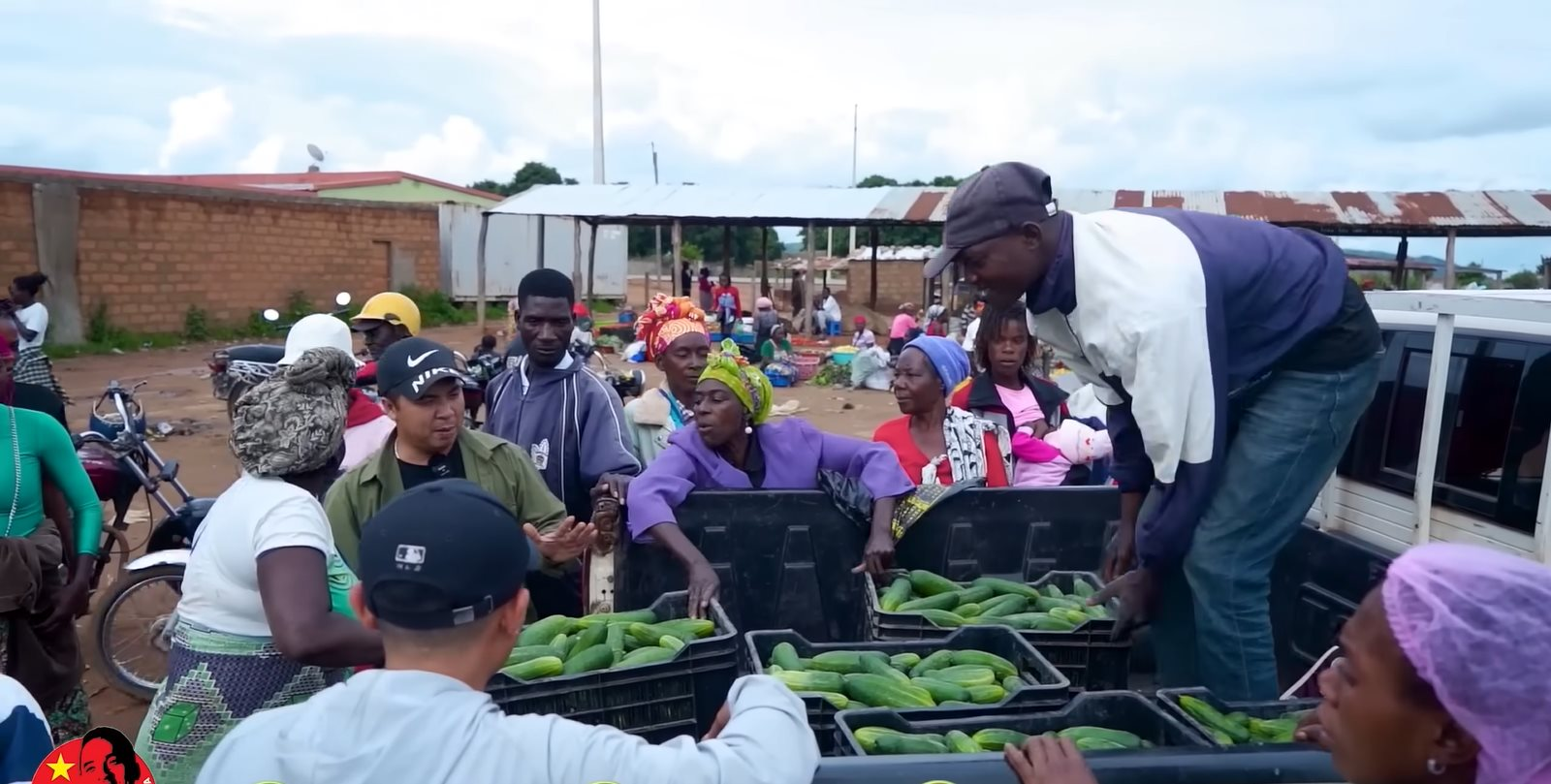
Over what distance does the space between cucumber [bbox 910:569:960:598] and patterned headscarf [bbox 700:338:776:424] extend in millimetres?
794

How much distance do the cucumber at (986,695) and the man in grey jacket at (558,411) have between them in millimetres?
2128

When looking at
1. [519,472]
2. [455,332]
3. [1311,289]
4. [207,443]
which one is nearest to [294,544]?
[519,472]

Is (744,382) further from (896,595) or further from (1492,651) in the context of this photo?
(1492,651)

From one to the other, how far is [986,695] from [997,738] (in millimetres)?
268

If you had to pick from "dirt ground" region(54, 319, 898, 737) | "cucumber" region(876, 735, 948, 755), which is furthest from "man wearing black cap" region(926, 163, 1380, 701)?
"dirt ground" region(54, 319, 898, 737)

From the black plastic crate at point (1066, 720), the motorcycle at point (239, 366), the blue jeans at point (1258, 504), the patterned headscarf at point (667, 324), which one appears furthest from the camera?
the motorcycle at point (239, 366)

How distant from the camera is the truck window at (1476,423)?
10.3 feet

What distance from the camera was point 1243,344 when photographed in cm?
265

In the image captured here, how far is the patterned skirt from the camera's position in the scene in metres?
2.53

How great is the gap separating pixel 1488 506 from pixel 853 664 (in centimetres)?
206

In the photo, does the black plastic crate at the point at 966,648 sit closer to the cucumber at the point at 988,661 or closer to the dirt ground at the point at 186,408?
the cucumber at the point at 988,661

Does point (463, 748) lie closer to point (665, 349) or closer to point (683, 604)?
point (683, 604)

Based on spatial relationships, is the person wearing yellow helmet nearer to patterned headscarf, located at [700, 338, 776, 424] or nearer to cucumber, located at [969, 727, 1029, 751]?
patterned headscarf, located at [700, 338, 776, 424]

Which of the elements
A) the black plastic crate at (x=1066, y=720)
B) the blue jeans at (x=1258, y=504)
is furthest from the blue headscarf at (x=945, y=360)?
the black plastic crate at (x=1066, y=720)
